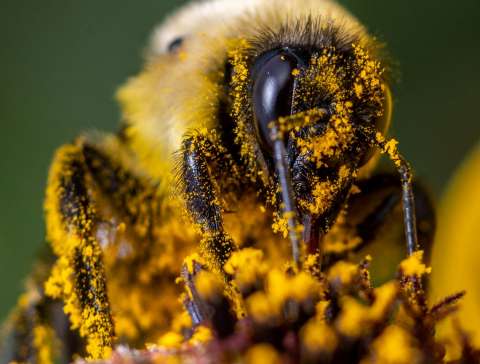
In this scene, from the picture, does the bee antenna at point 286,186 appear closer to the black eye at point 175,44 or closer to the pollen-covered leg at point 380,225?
the pollen-covered leg at point 380,225

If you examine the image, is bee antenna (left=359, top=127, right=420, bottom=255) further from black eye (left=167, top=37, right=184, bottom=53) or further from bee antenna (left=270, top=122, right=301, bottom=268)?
black eye (left=167, top=37, right=184, bottom=53)

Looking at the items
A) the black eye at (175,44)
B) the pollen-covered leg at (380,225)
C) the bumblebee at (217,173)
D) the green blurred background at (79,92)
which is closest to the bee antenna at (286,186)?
the bumblebee at (217,173)

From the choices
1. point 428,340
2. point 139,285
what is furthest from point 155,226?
point 428,340

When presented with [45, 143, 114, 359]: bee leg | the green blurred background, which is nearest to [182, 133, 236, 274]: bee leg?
[45, 143, 114, 359]: bee leg

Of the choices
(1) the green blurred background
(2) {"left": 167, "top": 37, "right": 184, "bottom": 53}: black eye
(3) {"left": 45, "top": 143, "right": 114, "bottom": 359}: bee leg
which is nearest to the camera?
(3) {"left": 45, "top": 143, "right": 114, "bottom": 359}: bee leg

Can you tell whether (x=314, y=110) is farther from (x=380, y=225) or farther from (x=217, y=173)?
(x=380, y=225)

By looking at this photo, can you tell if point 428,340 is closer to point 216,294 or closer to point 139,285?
point 216,294
